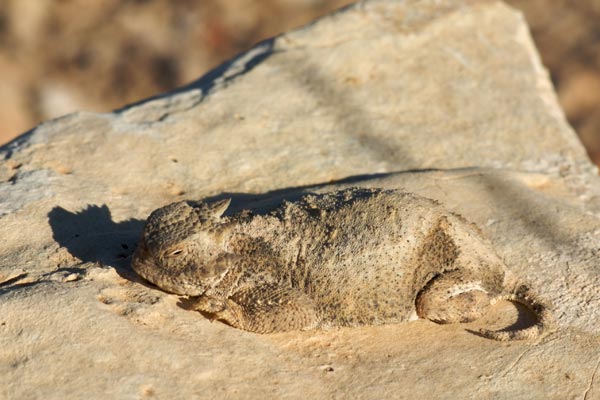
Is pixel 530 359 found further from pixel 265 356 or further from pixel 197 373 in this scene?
pixel 197 373

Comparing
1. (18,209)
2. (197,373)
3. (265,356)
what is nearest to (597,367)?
(265,356)

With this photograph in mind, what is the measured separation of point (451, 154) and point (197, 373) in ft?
11.5

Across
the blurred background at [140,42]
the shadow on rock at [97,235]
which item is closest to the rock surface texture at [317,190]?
the shadow on rock at [97,235]

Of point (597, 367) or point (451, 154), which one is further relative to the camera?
point (451, 154)

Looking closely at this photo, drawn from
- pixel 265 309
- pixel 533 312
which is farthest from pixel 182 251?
pixel 533 312

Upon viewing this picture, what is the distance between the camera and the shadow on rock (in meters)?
4.98

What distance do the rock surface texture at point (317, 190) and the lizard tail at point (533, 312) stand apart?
0.18 feet

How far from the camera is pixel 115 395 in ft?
12.6

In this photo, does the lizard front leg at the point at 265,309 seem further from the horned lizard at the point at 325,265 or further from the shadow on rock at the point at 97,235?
the shadow on rock at the point at 97,235

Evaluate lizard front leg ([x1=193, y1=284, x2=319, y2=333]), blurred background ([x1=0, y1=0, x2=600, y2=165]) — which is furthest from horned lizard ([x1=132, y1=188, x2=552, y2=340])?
blurred background ([x1=0, y1=0, x2=600, y2=165])

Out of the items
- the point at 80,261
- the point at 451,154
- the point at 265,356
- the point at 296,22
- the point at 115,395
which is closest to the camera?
the point at 115,395

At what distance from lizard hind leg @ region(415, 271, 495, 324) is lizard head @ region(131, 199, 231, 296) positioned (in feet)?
3.99

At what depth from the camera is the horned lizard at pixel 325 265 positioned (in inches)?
181

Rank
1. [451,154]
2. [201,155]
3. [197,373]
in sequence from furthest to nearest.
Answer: [451,154], [201,155], [197,373]
